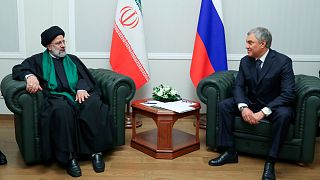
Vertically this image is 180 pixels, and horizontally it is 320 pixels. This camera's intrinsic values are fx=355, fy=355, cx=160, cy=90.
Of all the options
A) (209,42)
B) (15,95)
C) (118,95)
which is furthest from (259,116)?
(15,95)

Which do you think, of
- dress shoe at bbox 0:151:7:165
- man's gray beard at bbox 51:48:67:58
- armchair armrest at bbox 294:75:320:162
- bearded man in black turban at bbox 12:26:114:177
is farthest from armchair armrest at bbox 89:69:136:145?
armchair armrest at bbox 294:75:320:162

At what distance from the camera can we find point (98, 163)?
8.84 feet

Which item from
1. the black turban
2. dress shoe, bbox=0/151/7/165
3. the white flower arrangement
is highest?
the black turban

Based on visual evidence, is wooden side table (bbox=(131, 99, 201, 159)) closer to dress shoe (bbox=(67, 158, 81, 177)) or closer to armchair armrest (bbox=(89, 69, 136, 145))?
armchair armrest (bbox=(89, 69, 136, 145))

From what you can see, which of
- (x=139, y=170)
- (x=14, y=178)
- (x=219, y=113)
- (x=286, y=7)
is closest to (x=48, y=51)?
(x=14, y=178)

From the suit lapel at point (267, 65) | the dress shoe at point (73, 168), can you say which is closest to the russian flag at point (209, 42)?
the suit lapel at point (267, 65)

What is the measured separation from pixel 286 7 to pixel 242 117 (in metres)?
1.70

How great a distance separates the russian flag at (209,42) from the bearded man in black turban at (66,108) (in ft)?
3.93

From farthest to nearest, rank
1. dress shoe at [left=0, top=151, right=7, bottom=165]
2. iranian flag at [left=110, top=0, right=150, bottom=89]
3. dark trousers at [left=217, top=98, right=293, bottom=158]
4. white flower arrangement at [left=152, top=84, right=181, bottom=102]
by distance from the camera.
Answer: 1. iranian flag at [left=110, top=0, right=150, bottom=89]
2. white flower arrangement at [left=152, top=84, right=181, bottom=102]
3. dress shoe at [left=0, top=151, right=7, bottom=165]
4. dark trousers at [left=217, top=98, right=293, bottom=158]

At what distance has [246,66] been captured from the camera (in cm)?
291

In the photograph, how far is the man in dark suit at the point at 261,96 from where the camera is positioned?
8.51ft

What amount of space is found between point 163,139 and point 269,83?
37.5 inches

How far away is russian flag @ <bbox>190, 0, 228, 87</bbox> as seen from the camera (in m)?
3.63

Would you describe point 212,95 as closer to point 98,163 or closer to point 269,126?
point 269,126
